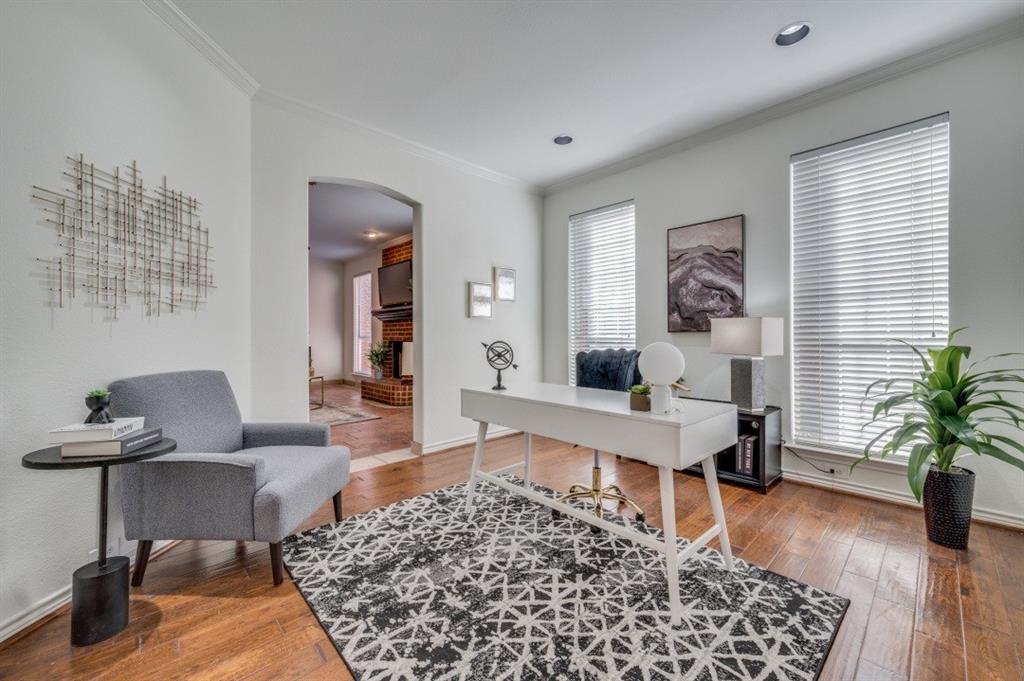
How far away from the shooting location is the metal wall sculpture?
1785 millimetres

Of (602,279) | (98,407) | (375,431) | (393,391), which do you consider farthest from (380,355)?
(98,407)

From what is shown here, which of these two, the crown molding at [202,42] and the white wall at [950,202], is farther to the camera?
the white wall at [950,202]

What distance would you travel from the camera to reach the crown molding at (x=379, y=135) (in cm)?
305

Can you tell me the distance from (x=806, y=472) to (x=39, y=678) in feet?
13.6

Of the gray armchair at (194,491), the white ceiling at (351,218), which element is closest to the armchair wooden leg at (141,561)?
the gray armchair at (194,491)

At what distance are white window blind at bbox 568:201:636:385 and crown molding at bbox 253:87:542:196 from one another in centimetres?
99

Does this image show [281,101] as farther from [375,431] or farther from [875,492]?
[875,492]

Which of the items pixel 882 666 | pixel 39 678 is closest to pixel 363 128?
pixel 39 678

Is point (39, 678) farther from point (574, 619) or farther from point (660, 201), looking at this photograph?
point (660, 201)

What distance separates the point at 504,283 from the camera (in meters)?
4.66

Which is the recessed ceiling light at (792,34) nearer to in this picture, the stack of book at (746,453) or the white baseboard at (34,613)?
the stack of book at (746,453)

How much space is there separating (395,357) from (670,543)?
20.3ft

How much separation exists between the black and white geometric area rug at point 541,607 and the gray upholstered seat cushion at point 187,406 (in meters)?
0.73

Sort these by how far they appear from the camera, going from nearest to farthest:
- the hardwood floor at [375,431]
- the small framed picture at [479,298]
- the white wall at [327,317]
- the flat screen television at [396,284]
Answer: the hardwood floor at [375,431], the small framed picture at [479,298], the flat screen television at [396,284], the white wall at [327,317]
